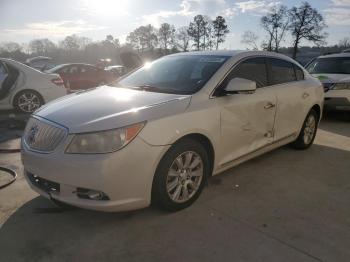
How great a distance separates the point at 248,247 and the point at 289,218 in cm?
72

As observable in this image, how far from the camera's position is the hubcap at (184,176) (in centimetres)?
348

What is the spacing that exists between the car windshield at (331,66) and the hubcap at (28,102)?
23.7ft

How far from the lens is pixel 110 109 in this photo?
336cm

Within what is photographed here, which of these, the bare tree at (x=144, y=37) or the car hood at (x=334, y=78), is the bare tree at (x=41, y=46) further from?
the car hood at (x=334, y=78)

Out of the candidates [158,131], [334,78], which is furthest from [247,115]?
[334,78]

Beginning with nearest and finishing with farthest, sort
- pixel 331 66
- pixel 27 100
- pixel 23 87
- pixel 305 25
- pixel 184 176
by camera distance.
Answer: pixel 184 176, pixel 23 87, pixel 27 100, pixel 331 66, pixel 305 25

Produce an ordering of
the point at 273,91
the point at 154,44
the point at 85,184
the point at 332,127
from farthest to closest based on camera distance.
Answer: the point at 154,44 → the point at 332,127 → the point at 273,91 → the point at 85,184

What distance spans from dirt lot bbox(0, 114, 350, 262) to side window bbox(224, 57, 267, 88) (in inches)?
49.2

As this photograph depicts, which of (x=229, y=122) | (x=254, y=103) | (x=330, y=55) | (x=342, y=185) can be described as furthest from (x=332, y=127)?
(x=229, y=122)

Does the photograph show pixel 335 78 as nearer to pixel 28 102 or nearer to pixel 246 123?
pixel 246 123

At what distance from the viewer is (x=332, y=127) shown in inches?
312

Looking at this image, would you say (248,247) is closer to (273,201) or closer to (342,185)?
(273,201)

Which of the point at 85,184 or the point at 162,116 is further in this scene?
the point at 162,116

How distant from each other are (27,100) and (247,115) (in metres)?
6.22
